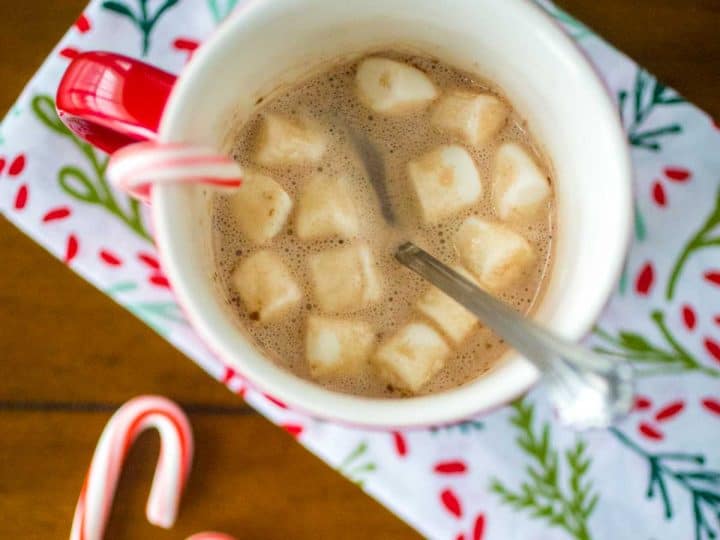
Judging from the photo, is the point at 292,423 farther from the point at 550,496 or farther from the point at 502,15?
the point at 502,15

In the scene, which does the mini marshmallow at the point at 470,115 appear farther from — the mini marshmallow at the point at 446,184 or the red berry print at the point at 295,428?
the red berry print at the point at 295,428

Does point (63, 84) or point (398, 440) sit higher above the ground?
point (63, 84)

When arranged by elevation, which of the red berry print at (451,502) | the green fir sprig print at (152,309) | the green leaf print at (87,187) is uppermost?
the green leaf print at (87,187)

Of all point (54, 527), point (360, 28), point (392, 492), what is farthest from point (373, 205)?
point (54, 527)

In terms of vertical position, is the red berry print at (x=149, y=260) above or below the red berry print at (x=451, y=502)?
above

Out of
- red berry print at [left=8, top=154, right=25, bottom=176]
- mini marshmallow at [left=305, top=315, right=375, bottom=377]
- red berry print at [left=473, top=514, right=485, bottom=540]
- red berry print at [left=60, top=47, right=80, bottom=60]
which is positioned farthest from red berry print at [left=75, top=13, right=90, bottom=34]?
red berry print at [left=473, top=514, right=485, bottom=540]

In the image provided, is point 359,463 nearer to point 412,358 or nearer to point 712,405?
point 412,358

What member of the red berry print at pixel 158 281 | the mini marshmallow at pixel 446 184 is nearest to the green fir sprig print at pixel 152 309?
the red berry print at pixel 158 281
